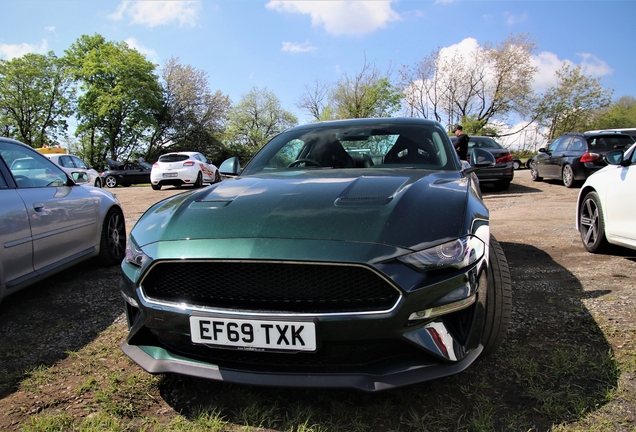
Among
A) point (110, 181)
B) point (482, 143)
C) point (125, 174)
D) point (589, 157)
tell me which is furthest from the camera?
point (125, 174)

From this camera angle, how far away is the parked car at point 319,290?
1620 millimetres

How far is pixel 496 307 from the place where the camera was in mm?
1970

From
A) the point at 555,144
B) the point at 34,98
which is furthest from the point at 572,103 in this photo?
the point at 34,98

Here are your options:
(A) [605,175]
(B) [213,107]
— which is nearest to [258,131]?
(B) [213,107]

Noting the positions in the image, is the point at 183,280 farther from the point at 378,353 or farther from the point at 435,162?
the point at 435,162

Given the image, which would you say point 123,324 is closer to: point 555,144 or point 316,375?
point 316,375

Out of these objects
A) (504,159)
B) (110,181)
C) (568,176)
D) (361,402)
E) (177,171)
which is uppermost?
(504,159)

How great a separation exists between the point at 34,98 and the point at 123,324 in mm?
43896

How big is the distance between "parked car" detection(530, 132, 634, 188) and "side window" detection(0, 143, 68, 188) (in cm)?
1078

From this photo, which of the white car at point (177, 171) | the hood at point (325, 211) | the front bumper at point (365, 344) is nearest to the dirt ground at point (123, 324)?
the front bumper at point (365, 344)

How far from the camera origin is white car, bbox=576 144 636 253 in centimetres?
399

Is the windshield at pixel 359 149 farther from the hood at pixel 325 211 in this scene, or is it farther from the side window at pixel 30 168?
the side window at pixel 30 168

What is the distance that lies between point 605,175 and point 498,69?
130 ft

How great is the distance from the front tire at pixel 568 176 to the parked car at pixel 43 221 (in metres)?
11.5
